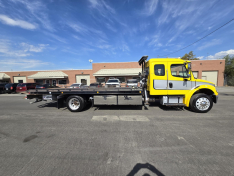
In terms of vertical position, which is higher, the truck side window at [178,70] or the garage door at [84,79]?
the garage door at [84,79]

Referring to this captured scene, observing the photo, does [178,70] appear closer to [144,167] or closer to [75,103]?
[144,167]

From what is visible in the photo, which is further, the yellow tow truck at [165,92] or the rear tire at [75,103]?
the rear tire at [75,103]

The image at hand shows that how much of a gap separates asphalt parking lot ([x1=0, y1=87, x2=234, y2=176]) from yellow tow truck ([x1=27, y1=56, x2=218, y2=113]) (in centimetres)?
143

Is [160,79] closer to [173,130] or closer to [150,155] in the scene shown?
[173,130]

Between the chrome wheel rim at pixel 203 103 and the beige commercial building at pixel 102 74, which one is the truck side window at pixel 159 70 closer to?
the chrome wheel rim at pixel 203 103

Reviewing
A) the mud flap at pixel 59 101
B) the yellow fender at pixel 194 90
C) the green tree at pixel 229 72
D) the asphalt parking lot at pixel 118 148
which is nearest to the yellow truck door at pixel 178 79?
the yellow fender at pixel 194 90

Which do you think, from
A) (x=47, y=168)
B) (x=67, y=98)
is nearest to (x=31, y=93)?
(x=67, y=98)

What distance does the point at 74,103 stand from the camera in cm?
600

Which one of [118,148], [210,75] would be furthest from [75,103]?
[210,75]

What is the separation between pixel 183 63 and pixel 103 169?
5658 millimetres

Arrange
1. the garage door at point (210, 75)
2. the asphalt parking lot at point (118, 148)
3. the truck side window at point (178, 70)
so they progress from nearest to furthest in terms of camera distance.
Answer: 1. the asphalt parking lot at point (118, 148)
2. the truck side window at point (178, 70)
3. the garage door at point (210, 75)

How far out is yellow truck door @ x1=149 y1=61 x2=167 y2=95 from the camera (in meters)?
5.71

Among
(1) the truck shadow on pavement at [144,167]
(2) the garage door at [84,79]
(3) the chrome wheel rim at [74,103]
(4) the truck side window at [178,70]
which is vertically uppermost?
(2) the garage door at [84,79]

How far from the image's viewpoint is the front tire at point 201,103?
5.52m
